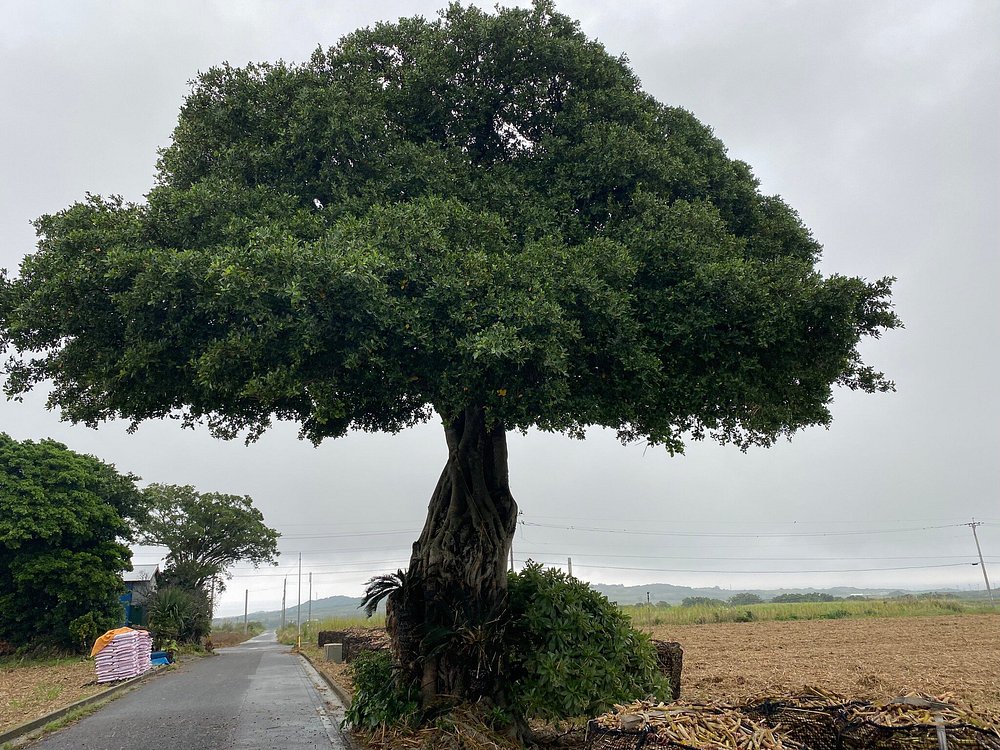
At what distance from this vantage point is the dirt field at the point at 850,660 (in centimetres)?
1249

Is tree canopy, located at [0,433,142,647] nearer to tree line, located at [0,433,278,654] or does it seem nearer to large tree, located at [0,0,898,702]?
tree line, located at [0,433,278,654]

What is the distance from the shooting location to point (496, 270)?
6957mm

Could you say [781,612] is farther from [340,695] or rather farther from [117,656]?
[117,656]

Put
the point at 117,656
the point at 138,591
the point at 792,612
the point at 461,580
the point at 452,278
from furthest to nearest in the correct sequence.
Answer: the point at 792,612 → the point at 138,591 → the point at 117,656 → the point at 461,580 → the point at 452,278

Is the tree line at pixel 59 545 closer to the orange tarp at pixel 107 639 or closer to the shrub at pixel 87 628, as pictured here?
the shrub at pixel 87 628

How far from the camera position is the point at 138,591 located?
4469 centimetres

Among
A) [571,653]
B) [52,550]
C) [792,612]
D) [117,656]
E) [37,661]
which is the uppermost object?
[52,550]

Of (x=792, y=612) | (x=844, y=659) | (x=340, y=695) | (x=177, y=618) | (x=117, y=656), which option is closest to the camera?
(x=340, y=695)

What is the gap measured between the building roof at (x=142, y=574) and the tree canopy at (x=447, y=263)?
4095 cm

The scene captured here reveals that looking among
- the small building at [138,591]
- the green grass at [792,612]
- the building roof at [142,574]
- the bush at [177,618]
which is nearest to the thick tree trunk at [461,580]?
the green grass at [792,612]

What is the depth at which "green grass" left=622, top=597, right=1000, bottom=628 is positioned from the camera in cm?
4109

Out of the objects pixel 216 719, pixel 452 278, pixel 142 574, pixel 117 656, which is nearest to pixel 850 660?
pixel 216 719

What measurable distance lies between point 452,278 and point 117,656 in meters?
19.1

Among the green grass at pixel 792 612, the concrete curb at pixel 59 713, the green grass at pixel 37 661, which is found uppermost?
the concrete curb at pixel 59 713
